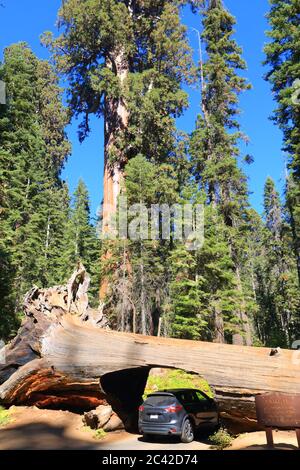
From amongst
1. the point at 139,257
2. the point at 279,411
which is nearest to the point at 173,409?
the point at 279,411

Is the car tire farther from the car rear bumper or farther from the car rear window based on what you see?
the car rear window

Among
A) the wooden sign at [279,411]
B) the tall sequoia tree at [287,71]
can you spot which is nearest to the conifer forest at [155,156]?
the tall sequoia tree at [287,71]

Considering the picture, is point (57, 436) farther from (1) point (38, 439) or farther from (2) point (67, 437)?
(1) point (38, 439)

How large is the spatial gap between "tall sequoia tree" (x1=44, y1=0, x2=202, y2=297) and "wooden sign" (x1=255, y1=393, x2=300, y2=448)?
18.0 m

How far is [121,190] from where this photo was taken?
80.3ft

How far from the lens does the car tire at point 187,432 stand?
30.8 feet

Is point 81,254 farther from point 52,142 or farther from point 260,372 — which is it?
point 260,372

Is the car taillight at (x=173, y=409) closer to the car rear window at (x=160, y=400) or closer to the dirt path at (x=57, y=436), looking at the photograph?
the car rear window at (x=160, y=400)

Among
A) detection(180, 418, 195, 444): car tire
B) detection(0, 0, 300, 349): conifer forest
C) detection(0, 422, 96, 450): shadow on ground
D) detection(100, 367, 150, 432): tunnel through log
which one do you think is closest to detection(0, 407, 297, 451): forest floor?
detection(0, 422, 96, 450): shadow on ground

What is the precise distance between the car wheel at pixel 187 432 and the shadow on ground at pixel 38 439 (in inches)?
84.2

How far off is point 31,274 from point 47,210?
8796 millimetres

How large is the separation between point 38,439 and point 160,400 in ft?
10.3

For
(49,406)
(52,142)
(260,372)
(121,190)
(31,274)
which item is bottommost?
(49,406)
